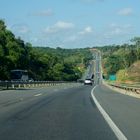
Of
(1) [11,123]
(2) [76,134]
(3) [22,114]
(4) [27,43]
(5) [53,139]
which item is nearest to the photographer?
(5) [53,139]

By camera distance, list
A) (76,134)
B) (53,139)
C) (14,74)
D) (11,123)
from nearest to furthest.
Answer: (53,139) < (76,134) < (11,123) < (14,74)

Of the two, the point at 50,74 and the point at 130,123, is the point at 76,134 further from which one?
the point at 50,74

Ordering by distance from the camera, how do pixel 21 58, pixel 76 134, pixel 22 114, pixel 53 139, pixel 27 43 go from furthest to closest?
pixel 27 43, pixel 21 58, pixel 22 114, pixel 76 134, pixel 53 139

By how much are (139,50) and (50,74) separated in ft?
94.5

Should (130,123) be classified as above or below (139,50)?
below

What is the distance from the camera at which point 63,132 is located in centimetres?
1516

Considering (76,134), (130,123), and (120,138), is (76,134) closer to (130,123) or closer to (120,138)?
(120,138)

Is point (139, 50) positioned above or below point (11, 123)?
above

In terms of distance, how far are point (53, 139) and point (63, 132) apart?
153 centimetres

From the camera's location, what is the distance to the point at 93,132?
15.2 meters

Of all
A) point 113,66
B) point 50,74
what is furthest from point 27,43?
point 113,66

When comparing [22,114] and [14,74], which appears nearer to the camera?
[22,114]

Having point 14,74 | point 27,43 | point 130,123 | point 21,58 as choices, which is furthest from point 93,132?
point 27,43

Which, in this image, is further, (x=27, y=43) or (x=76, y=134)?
(x=27, y=43)
